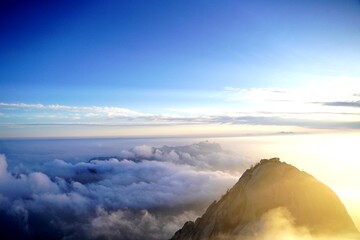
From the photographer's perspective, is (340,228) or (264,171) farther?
(264,171)

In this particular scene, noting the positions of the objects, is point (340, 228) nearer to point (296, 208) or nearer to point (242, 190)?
point (296, 208)

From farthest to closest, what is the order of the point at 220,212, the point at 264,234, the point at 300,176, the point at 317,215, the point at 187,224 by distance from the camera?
the point at 187,224 → the point at 220,212 → the point at 300,176 → the point at 317,215 → the point at 264,234

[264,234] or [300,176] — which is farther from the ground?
[300,176]

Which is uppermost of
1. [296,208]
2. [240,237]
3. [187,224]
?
[296,208]

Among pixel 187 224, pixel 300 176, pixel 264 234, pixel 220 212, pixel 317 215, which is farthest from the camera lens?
pixel 187 224

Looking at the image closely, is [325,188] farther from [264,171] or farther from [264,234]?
[264,234]

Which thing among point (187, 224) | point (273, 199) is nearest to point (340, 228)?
point (273, 199)
